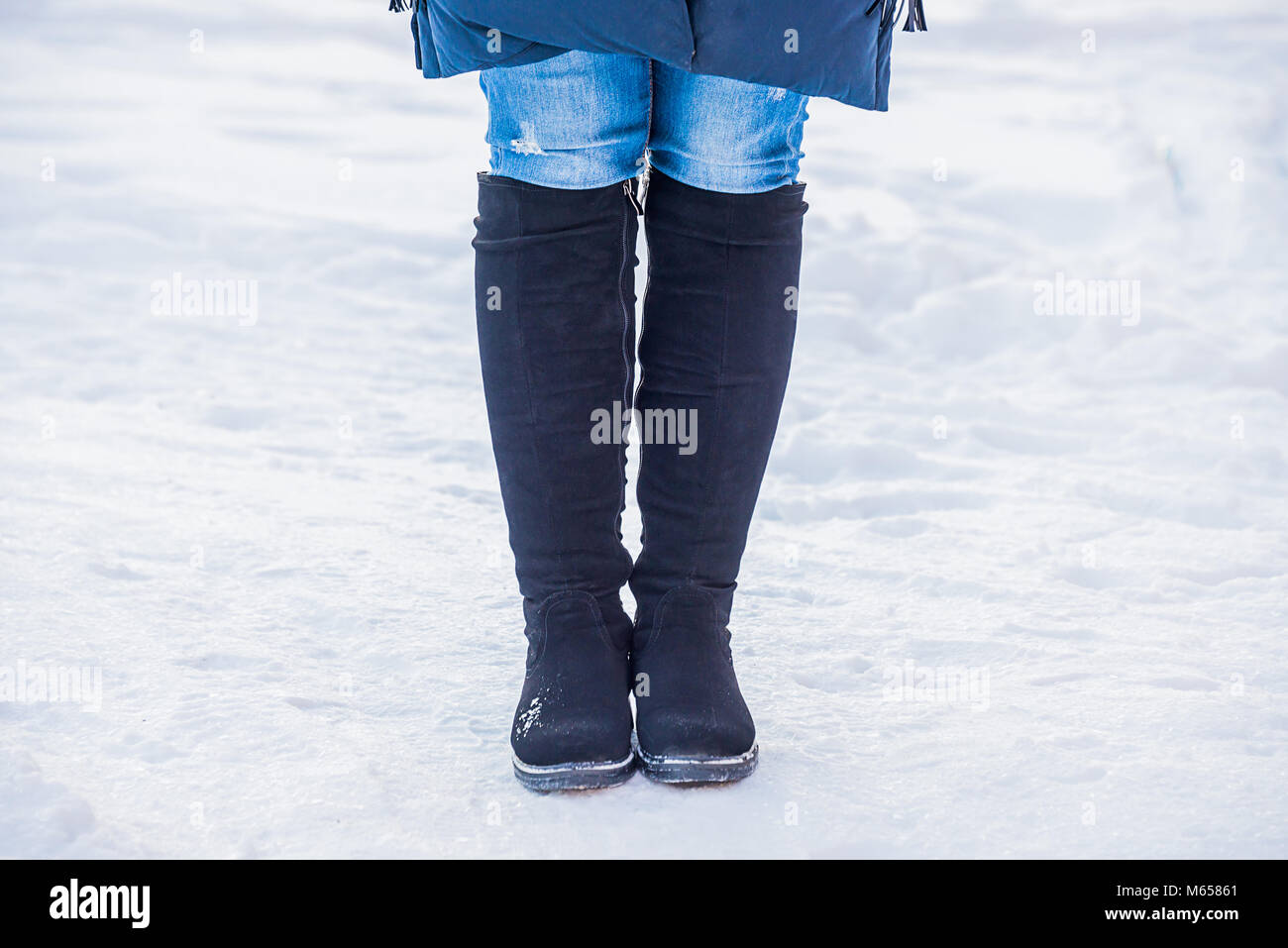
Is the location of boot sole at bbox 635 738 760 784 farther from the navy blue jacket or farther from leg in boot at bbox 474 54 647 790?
the navy blue jacket

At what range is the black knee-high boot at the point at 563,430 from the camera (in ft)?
3.30

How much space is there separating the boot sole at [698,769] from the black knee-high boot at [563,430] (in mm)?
28

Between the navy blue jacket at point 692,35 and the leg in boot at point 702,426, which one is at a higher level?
the navy blue jacket at point 692,35

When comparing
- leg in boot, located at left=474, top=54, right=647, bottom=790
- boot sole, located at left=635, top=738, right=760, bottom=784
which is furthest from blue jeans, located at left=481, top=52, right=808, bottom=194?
boot sole, located at left=635, top=738, right=760, bottom=784

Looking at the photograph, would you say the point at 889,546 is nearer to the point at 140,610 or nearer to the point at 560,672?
the point at 560,672

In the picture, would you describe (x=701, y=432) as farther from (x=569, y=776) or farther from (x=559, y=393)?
(x=569, y=776)

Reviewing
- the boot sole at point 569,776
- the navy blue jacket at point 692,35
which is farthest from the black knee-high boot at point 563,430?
the navy blue jacket at point 692,35

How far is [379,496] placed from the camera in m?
1.72

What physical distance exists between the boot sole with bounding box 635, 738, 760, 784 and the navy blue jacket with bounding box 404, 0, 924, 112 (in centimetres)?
55

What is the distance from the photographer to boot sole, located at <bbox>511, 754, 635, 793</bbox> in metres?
1.01

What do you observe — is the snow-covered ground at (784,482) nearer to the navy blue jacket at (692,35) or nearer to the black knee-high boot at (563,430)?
the black knee-high boot at (563,430)

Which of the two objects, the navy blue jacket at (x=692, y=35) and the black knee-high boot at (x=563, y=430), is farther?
the black knee-high boot at (x=563, y=430)
